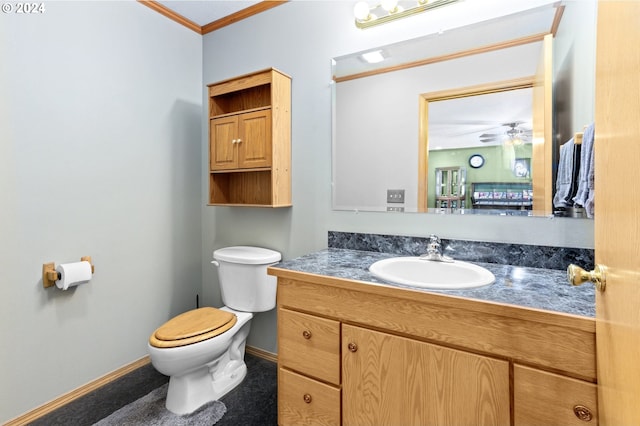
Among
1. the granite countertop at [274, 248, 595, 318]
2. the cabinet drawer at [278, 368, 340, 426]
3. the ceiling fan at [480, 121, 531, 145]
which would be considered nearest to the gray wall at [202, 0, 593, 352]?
the granite countertop at [274, 248, 595, 318]

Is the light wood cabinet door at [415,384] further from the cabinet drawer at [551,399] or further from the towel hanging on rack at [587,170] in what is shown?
the towel hanging on rack at [587,170]

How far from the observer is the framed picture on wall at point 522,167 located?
1.36 metres

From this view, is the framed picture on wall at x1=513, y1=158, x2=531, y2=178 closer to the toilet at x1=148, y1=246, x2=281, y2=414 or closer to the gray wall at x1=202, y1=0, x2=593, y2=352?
the gray wall at x1=202, y1=0, x2=593, y2=352

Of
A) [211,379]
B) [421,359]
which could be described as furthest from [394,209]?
[211,379]

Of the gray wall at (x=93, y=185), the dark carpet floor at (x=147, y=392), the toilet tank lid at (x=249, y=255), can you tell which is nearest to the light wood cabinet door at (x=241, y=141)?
the gray wall at (x=93, y=185)

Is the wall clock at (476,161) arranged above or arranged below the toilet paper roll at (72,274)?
above

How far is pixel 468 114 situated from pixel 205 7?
5.98 ft

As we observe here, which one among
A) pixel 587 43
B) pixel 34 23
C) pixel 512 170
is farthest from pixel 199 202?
pixel 587 43

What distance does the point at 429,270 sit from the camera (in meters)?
1.43

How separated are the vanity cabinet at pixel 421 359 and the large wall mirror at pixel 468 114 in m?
0.65

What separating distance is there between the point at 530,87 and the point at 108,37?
7.35ft

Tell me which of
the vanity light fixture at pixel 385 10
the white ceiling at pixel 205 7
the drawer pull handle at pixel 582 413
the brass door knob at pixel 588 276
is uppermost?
the white ceiling at pixel 205 7

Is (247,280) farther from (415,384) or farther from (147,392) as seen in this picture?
(415,384)

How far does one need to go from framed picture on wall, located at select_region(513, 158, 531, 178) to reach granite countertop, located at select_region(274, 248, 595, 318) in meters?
0.40
